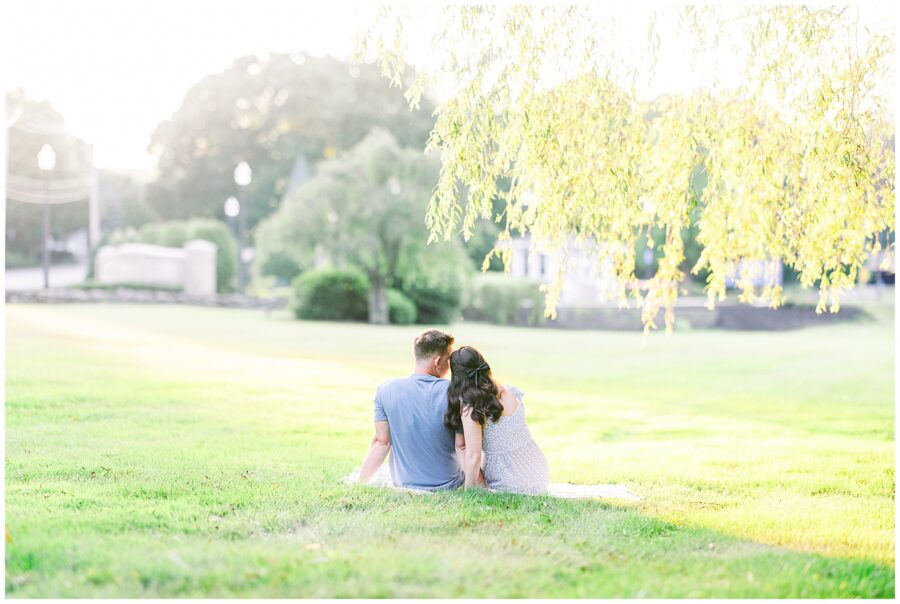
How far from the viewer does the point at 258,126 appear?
42.5m

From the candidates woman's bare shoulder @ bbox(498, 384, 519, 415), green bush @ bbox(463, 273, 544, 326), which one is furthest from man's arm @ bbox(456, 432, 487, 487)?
green bush @ bbox(463, 273, 544, 326)

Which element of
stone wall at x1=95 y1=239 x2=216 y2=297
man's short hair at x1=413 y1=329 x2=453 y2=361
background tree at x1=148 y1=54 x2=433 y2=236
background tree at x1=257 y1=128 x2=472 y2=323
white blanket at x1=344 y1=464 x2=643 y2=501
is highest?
background tree at x1=148 y1=54 x2=433 y2=236

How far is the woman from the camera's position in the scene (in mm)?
5676

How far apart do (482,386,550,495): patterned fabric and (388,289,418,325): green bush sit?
22856 mm

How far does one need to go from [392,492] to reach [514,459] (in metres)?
0.80

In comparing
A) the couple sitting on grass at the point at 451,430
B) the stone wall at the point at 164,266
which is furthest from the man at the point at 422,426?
the stone wall at the point at 164,266

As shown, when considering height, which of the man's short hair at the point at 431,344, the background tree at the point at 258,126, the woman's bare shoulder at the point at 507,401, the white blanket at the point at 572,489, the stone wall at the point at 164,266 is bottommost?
the white blanket at the point at 572,489

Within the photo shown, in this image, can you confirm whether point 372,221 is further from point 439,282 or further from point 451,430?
point 451,430

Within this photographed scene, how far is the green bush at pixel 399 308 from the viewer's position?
28.8 m

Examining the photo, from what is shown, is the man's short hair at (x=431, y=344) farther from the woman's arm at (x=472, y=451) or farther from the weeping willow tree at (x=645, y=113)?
the weeping willow tree at (x=645, y=113)

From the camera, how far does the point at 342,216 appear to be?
2777 centimetres

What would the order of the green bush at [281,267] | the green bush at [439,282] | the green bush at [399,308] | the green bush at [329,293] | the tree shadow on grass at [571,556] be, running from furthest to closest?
the green bush at [281,267]
the green bush at [399,308]
the green bush at [329,293]
the green bush at [439,282]
the tree shadow on grass at [571,556]

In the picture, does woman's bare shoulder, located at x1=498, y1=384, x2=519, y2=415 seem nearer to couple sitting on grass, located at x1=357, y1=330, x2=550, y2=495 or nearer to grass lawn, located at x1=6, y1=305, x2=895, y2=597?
couple sitting on grass, located at x1=357, y1=330, x2=550, y2=495

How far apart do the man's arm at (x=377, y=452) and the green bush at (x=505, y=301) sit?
26884mm
